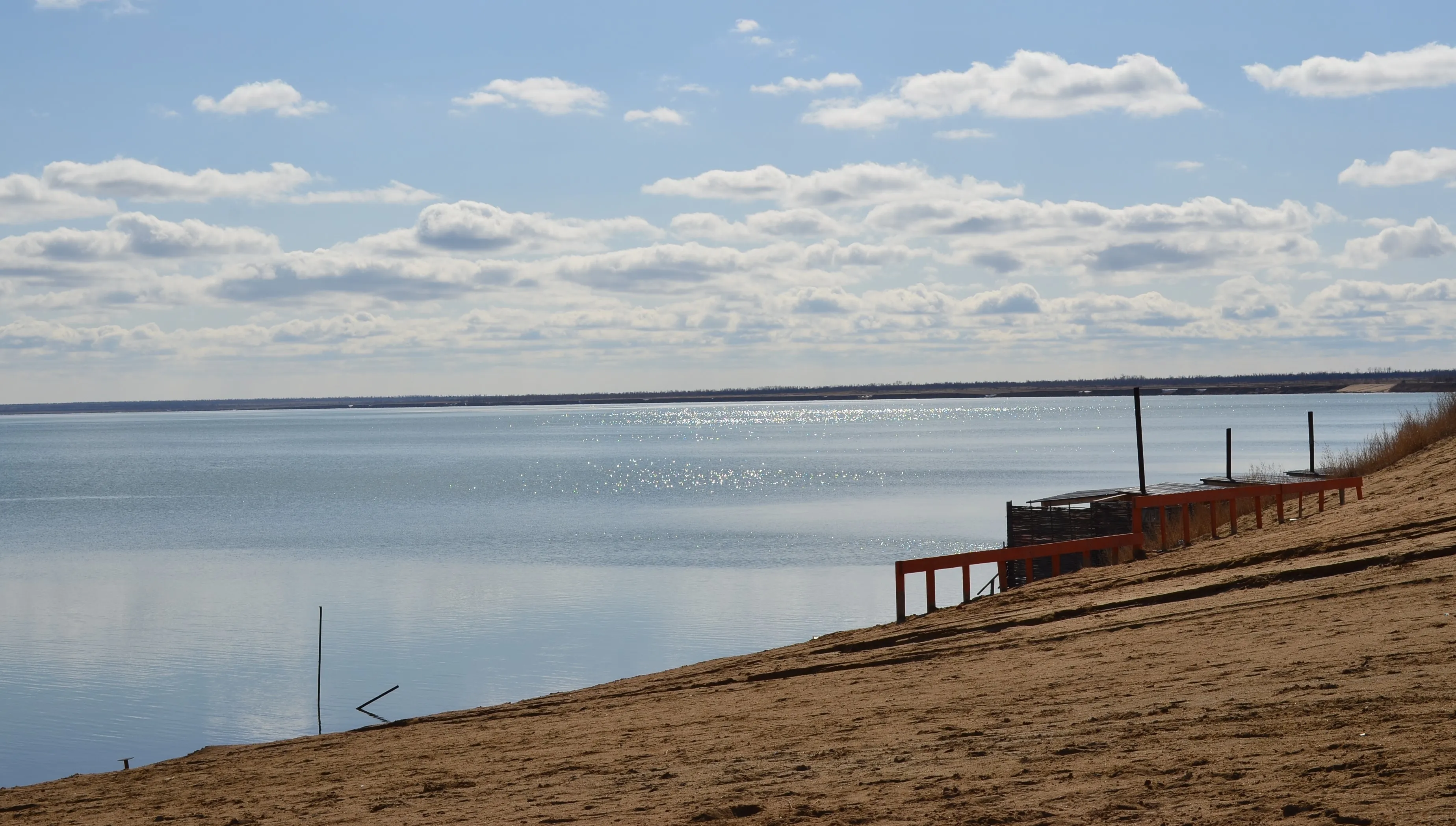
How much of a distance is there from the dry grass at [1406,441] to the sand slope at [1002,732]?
20572mm

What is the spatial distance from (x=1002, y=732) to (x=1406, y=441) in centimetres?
3473

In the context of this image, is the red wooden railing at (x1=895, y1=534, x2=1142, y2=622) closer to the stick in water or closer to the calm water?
the calm water

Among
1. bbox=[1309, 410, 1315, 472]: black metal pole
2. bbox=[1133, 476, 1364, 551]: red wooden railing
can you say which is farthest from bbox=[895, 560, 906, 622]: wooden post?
bbox=[1309, 410, 1315, 472]: black metal pole

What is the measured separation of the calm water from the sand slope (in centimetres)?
744

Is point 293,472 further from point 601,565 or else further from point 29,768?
point 29,768

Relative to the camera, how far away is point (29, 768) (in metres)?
19.7

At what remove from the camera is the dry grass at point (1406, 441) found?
38031 mm

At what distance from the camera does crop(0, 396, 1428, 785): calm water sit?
2447cm

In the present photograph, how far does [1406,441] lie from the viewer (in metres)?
39.6

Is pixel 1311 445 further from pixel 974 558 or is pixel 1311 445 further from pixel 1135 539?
pixel 974 558

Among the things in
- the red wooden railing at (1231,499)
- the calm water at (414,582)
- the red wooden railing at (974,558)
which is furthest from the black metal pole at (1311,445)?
the red wooden railing at (974,558)

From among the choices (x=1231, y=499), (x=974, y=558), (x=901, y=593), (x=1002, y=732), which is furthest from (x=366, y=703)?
(x=1231, y=499)

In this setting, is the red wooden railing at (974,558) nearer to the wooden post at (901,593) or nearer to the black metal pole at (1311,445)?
the wooden post at (901,593)

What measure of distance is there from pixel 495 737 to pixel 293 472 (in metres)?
108
